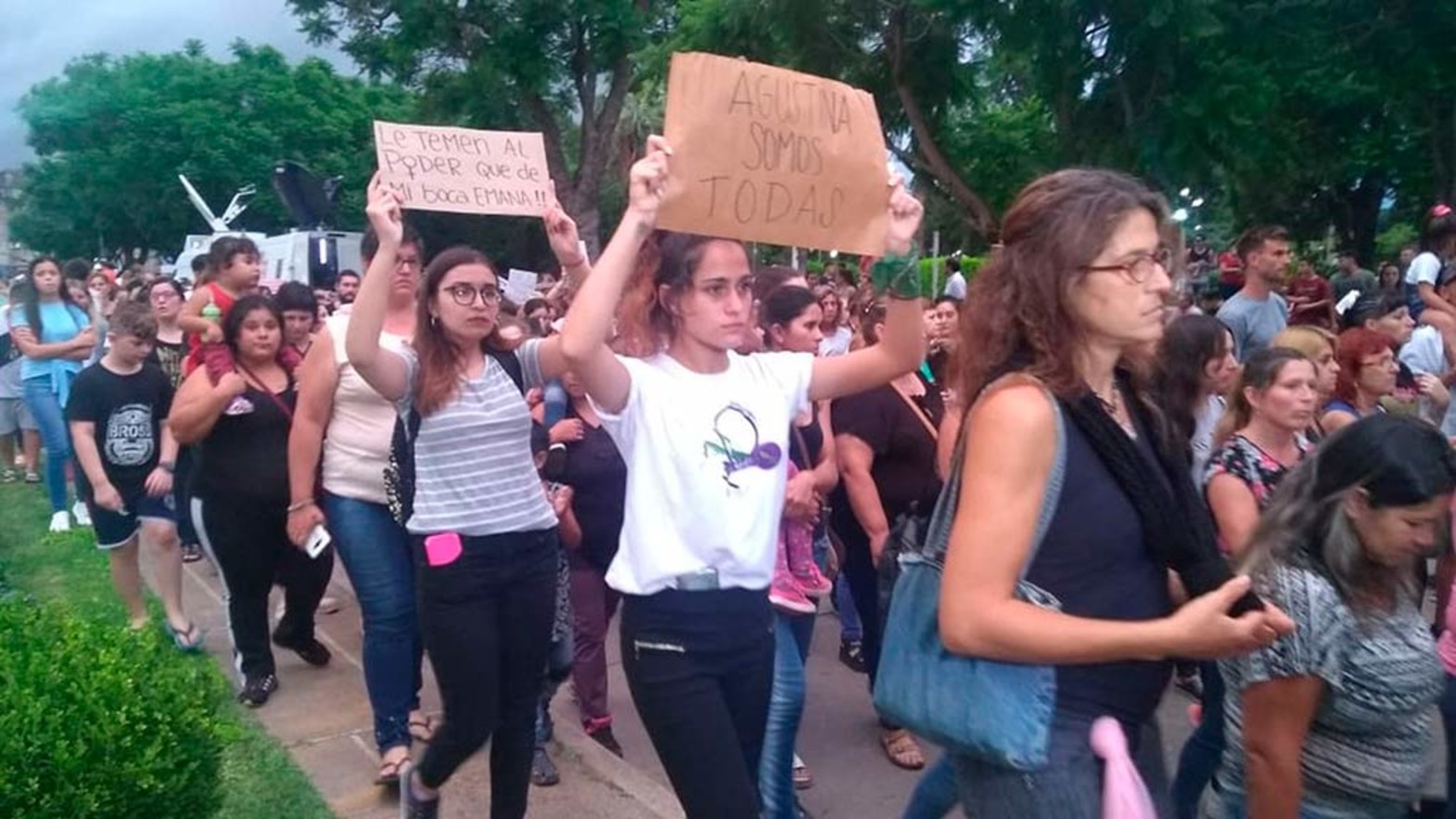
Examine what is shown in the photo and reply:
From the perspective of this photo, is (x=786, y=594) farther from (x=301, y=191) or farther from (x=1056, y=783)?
(x=301, y=191)

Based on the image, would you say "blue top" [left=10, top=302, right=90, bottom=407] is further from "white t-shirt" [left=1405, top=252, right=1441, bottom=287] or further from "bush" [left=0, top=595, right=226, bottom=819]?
"white t-shirt" [left=1405, top=252, right=1441, bottom=287]

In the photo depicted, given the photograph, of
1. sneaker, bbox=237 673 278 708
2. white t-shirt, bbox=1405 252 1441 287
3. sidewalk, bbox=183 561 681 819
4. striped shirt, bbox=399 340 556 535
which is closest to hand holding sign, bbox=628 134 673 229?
striped shirt, bbox=399 340 556 535

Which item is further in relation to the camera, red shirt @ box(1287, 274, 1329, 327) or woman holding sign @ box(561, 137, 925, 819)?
red shirt @ box(1287, 274, 1329, 327)

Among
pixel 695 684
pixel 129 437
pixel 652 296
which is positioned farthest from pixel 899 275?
pixel 129 437

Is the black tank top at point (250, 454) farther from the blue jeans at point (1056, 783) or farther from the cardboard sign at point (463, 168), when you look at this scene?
the blue jeans at point (1056, 783)

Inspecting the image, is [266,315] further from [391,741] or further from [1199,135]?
[1199,135]

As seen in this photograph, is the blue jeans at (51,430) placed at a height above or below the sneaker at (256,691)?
above

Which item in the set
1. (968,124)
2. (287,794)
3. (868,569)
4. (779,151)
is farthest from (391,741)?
(968,124)

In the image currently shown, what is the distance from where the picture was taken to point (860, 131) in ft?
10.7

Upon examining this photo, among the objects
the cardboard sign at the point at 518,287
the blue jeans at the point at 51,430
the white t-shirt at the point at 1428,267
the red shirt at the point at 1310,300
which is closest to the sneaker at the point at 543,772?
the cardboard sign at the point at 518,287

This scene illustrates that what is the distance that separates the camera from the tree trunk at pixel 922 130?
1736 centimetres

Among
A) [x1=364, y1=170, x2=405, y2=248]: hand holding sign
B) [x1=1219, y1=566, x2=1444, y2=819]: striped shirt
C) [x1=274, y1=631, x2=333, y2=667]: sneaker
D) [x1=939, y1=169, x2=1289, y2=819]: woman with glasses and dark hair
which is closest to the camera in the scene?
[x1=939, y1=169, x2=1289, y2=819]: woman with glasses and dark hair

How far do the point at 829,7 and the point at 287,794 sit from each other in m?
14.7

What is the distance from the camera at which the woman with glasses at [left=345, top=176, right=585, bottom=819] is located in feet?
12.2
